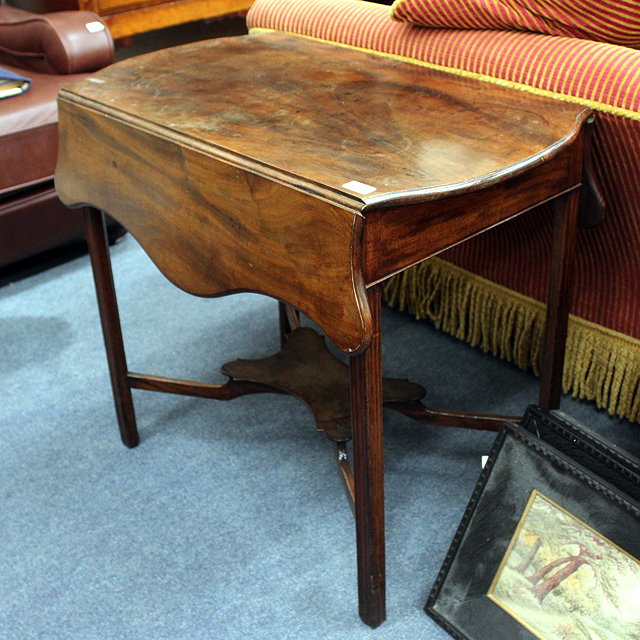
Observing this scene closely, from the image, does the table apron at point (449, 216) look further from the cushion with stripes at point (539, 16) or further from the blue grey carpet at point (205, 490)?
the blue grey carpet at point (205, 490)

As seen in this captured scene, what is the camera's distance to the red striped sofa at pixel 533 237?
1097 mm

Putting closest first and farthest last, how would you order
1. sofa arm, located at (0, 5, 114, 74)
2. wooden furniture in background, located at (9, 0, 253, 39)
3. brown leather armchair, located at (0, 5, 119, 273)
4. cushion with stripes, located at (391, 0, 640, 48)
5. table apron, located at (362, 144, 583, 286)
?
table apron, located at (362, 144, 583, 286) < cushion with stripes, located at (391, 0, 640, 48) < brown leather armchair, located at (0, 5, 119, 273) < sofa arm, located at (0, 5, 114, 74) < wooden furniture in background, located at (9, 0, 253, 39)

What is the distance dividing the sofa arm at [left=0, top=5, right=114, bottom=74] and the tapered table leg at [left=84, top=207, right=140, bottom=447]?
1.01 m

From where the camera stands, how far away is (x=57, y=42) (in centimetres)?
215

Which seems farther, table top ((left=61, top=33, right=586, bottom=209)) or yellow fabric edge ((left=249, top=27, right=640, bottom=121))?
yellow fabric edge ((left=249, top=27, right=640, bottom=121))

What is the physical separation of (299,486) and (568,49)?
76 centimetres

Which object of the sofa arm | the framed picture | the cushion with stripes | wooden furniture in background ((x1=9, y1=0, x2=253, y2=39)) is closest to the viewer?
the framed picture

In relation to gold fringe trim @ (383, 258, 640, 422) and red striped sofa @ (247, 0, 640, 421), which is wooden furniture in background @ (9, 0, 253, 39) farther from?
gold fringe trim @ (383, 258, 640, 422)

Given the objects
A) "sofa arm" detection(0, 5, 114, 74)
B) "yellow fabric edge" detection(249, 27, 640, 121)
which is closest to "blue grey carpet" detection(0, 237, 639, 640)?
"yellow fabric edge" detection(249, 27, 640, 121)

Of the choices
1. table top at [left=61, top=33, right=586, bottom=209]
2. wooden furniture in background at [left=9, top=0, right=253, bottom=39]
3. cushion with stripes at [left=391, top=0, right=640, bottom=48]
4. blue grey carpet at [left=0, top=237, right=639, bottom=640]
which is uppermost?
cushion with stripes at [left=391, top=0, right=640, bottom=48]

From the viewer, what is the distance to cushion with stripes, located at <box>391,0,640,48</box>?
1091 millimetres

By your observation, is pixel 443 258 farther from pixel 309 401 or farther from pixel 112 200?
pixel 112 200

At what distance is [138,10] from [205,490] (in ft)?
7.98

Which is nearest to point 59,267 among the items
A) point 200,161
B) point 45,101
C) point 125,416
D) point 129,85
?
point 45,101
